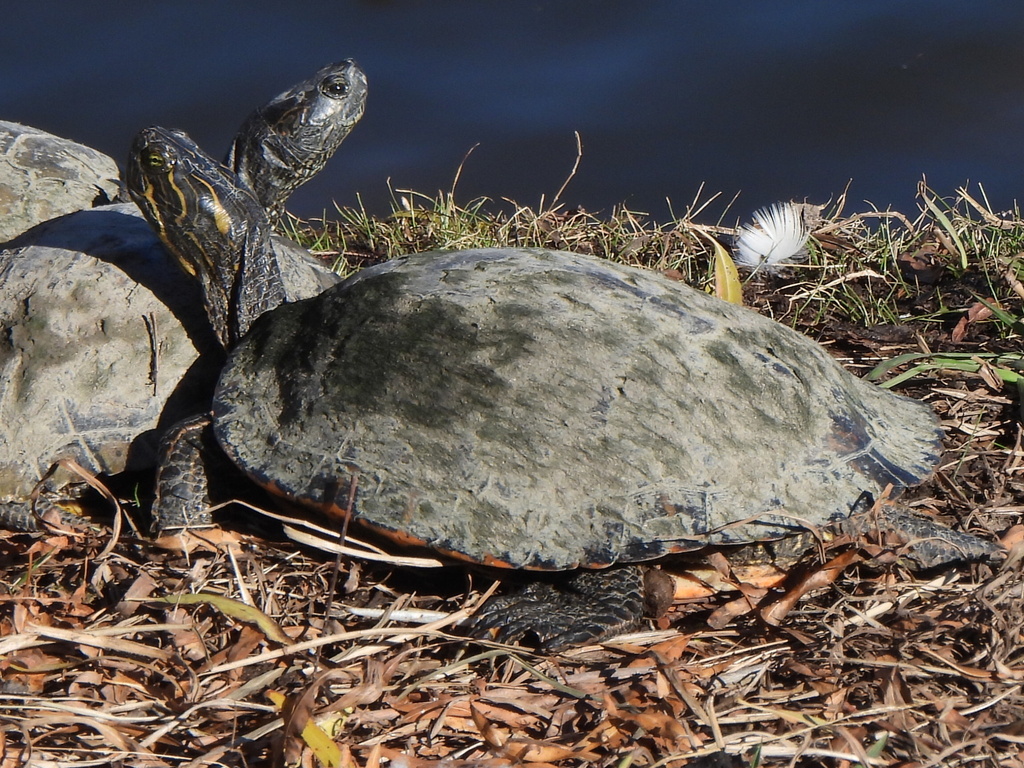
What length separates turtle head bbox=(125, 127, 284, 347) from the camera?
2.68 meters

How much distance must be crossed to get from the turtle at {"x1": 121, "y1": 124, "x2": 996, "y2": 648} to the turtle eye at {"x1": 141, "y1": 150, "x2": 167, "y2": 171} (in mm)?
662

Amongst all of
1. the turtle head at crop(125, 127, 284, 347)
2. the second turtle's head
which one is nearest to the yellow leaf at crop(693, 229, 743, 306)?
the turtle head at crop(125, 127, 284, 347)

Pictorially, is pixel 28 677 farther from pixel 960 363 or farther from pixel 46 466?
pixel 960 363

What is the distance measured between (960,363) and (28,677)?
2.56m

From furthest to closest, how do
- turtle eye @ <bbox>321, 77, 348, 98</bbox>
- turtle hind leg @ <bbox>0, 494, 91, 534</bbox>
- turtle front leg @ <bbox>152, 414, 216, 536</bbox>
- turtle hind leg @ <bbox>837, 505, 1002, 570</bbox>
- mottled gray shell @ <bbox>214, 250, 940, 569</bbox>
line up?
turtle eye @ <bbox>321, 77, 348, 98</bbox> < turtle hind leg @ <bbox>0, 494, 91, 534</bbox> < turtle front leg @ <bbox>152, 414, 216, 536</bbox> < turtle hind leg @ <bbox>837, 505, 1002, 570</bbox> < mottled gray shell @ <bbox>214, 250, 940, 569</bbox>

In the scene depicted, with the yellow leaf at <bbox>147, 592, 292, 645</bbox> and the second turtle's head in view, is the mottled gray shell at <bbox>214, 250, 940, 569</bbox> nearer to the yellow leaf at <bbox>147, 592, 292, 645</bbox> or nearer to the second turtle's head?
the yellow leaf at <bbox>147, 592, 292, 645</bbox>

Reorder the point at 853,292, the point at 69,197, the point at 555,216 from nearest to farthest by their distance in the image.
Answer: the point at 853,292, the point at 69,197, the point at 555,216

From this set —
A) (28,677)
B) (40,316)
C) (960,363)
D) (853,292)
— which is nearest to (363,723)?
(28,677)

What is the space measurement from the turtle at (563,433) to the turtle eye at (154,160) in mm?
662

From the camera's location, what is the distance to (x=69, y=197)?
12.5 feet

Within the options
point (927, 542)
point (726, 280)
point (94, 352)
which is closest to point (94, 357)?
point (94, 352)

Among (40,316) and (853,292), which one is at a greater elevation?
(40,316)

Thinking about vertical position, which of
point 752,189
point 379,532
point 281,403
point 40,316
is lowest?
point 752,189

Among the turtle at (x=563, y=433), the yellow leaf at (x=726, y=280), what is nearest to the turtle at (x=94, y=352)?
the turtle at (x=563, y=433)
